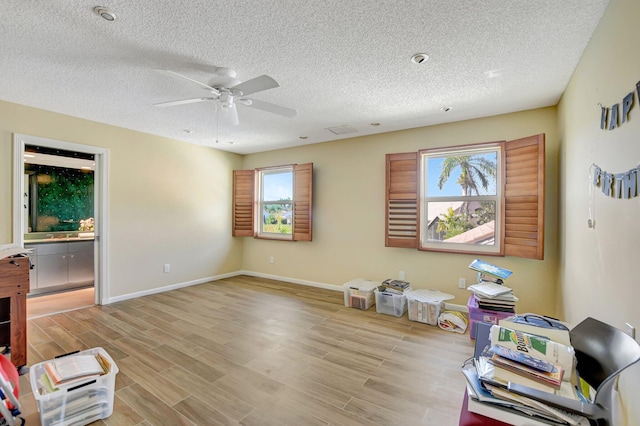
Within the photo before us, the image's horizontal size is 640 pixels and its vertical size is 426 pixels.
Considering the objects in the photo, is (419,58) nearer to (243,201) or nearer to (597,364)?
(597,364)

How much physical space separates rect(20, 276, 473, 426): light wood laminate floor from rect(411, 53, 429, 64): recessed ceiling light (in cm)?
254

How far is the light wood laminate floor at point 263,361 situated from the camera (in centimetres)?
187

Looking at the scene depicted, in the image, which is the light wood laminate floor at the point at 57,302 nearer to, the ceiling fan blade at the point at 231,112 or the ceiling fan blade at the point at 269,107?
the ceiling fan blade at the point at 231,112

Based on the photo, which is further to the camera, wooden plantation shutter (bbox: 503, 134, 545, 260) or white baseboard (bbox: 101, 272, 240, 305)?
Result: white baseboard (bbox: 101, 272, 240, 305)

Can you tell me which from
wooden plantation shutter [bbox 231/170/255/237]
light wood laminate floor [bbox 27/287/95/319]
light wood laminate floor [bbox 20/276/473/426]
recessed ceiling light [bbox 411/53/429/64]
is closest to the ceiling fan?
recessed ceiling light [bbox 411/53/429/64]

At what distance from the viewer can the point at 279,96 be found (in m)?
2.98

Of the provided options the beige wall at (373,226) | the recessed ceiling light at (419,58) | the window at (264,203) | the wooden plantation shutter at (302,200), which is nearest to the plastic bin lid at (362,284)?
the beige wall at (373,226)

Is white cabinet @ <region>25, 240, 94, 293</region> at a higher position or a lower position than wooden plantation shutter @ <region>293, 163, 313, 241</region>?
lower

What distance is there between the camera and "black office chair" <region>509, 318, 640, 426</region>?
0.98 metres

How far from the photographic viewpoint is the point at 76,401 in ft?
5.75

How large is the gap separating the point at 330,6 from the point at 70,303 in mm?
5042

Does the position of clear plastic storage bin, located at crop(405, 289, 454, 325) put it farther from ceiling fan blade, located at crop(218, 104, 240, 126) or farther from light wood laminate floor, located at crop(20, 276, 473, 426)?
ceiling fan blade, located at crop(218, 104, 240, 126)

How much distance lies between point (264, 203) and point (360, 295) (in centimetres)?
285

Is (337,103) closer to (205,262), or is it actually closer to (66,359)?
(66,359)
